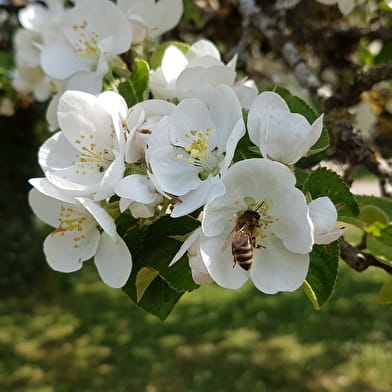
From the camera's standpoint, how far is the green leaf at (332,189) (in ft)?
2.69

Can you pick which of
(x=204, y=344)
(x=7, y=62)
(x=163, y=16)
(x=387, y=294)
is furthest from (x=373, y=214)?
(x=204, y=344)

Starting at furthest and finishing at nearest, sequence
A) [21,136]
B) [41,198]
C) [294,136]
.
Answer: [21,136] → [41,198] → [294,136]

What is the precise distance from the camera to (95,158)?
94cm

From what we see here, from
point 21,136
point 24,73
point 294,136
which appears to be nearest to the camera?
point 294,136

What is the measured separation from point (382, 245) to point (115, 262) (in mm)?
434

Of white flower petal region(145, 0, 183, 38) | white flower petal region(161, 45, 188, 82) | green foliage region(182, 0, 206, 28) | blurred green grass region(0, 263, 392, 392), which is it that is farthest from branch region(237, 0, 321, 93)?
blurred green grass region(0, 263, 392, 392)

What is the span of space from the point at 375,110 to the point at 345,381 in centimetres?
164

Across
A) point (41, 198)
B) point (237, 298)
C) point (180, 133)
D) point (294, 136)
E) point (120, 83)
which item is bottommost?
point (237, 298)

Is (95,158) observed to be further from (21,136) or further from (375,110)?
(21,136)

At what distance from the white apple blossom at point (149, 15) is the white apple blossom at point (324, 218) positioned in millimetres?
597

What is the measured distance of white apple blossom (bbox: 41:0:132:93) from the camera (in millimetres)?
1113

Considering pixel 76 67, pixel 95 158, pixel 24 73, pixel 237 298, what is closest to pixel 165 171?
pixel 95 158

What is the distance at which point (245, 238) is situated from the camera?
28.5 inches

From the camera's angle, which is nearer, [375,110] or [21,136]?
[375,110]
